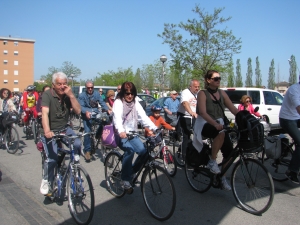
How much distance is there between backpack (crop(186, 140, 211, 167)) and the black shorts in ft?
0.84

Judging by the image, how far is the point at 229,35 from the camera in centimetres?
1898

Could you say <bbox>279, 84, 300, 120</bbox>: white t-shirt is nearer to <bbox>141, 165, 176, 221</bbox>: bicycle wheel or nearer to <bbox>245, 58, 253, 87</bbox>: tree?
<bbox>141, 165, 176, 221</bbox>: bicycle wheel

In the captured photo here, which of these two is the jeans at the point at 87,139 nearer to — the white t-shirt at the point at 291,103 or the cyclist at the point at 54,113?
the cyclist at the point at 54,113

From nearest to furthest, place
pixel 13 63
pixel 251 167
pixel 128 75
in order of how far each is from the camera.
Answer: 1. pixel 251 167
2. pixel 128 75
3. pixel 13 63

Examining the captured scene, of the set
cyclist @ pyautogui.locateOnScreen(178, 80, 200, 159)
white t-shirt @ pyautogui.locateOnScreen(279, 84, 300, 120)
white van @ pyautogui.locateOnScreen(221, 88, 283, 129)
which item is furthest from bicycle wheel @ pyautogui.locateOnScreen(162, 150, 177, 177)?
white van @ pyautogui.locateOnScreen(221, 88, 283, 129)

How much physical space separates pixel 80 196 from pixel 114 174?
1.04m

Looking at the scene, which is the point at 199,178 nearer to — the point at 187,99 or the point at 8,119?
the point at 187,99

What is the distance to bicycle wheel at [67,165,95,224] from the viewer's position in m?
3.80

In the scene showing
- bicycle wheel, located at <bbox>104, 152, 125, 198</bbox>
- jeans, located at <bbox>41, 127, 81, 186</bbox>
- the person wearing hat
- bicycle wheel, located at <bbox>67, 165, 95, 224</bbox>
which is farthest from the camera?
the person wearing hat

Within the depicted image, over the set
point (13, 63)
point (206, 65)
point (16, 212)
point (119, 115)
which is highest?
point (13, 63)

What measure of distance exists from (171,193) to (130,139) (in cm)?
101

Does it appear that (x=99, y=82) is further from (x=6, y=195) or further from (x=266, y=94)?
(x=6, y=195)

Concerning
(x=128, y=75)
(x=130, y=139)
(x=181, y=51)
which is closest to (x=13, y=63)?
(x=128, y=75)

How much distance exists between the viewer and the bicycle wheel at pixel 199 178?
4875 millimetres
